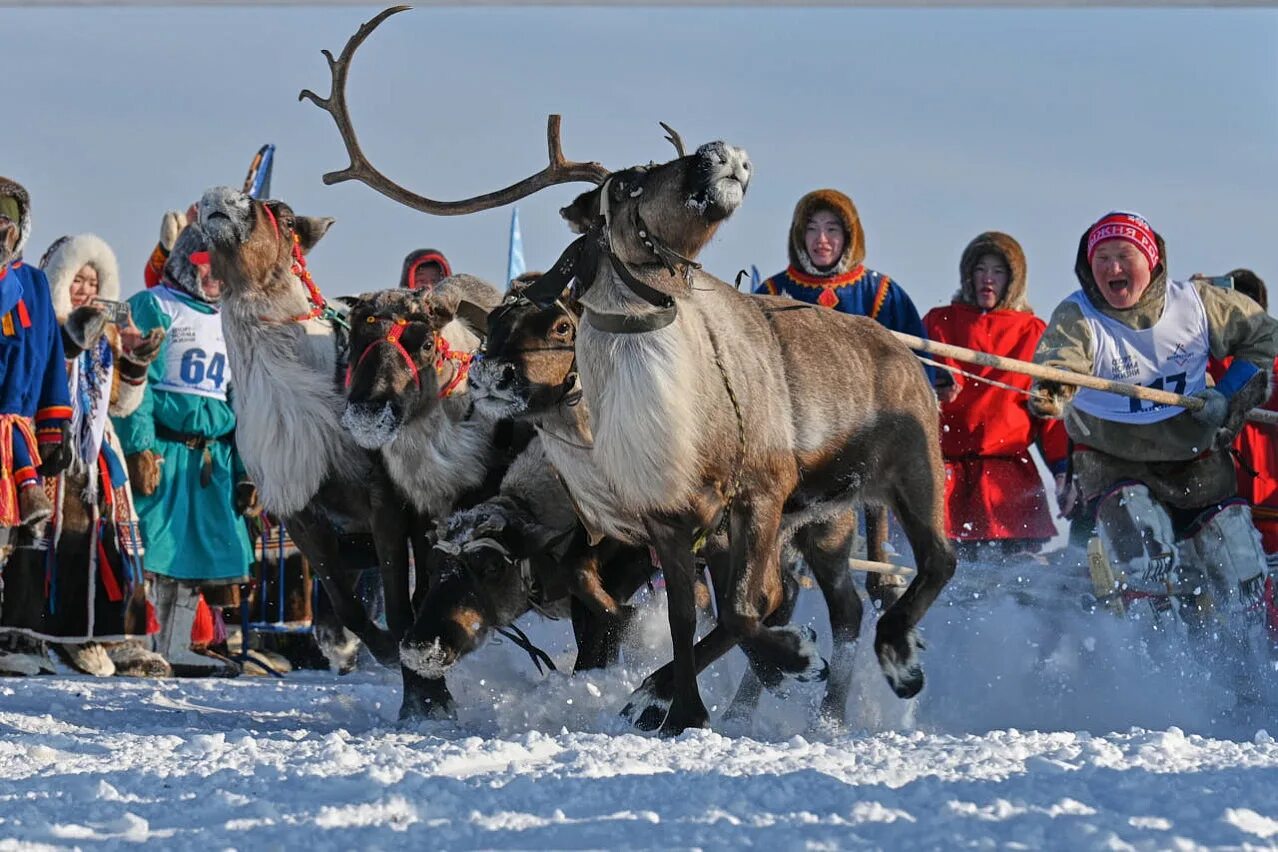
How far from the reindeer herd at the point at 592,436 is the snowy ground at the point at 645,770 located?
372mm

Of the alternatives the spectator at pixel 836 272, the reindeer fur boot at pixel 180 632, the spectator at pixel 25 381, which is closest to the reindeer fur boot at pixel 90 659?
the reindeer fur boot at pixel 180 632

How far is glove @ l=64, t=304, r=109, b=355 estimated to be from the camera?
913 cm

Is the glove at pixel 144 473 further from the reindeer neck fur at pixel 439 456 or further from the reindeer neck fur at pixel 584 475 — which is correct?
the reindeer neck fur at pixel 584 475

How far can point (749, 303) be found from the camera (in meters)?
6.62

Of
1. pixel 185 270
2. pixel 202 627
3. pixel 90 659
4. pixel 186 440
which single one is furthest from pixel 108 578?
pixel 185 270

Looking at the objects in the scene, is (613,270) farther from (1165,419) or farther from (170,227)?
(170,227)

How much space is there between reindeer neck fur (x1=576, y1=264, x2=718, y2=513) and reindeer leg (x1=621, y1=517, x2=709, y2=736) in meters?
0.11

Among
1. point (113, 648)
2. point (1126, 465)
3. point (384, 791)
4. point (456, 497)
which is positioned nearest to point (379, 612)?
point (113, 648)

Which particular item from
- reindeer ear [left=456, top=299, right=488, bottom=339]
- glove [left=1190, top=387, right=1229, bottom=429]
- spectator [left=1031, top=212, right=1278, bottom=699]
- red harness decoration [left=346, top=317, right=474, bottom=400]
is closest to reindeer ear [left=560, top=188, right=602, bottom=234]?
red harness decoration [left=346, top=317, right=474, bottom=400]

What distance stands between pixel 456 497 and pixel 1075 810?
11.2 ft

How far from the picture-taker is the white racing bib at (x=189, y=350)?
9.92m

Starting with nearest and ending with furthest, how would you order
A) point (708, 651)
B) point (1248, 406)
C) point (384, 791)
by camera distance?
point (384, 791)
point (708, 651)
point (1248, 406)

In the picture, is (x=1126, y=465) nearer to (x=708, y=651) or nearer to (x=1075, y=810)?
(x=708, y=651)

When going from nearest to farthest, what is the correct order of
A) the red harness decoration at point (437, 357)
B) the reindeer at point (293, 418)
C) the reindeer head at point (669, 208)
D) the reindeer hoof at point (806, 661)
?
the reindeer head at point (669, 208)
the reindeer hoof at point (806, 661)
the red harness decoration at point (437, 357)
the reindeer at point (293, 418)
